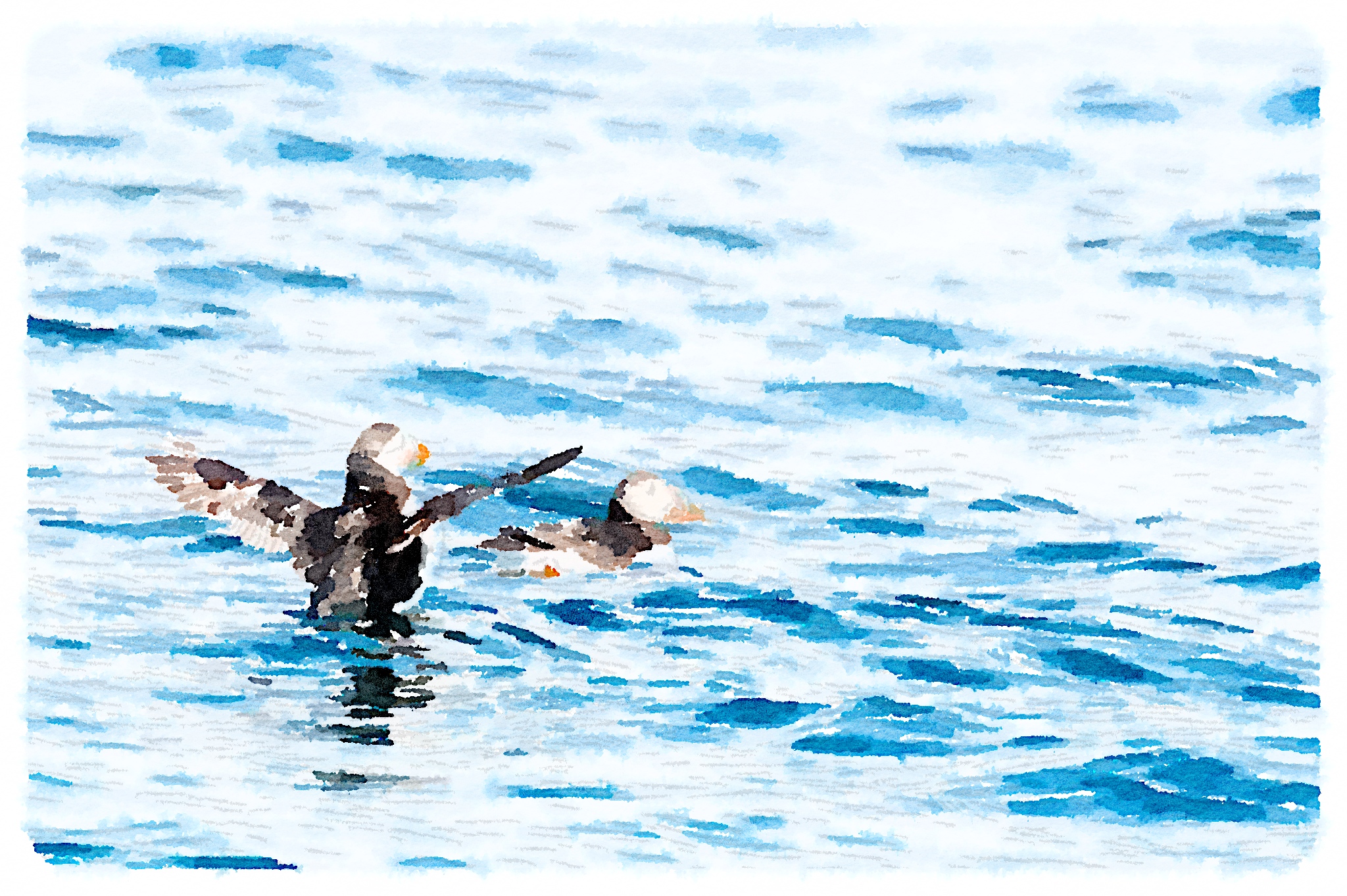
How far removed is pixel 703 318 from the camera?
204 cm

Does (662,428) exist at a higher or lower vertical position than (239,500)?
higher

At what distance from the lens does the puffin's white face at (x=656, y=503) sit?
199 cm

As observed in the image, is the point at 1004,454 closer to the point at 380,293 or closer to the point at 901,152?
the point at 901,152

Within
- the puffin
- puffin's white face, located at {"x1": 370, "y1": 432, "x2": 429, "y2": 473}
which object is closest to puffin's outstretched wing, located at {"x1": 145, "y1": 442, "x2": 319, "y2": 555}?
the puffin

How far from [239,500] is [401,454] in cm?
29

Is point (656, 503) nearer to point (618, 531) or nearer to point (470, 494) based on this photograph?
point (618, 531)

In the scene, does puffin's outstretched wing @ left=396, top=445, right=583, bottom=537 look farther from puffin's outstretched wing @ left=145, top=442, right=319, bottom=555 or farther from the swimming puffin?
puffin's outstretched wing @ left=145, top=442, right=319, bottom=555

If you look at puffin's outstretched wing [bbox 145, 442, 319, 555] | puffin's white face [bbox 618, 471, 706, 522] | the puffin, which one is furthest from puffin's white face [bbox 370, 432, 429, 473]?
puffin's white face [bbox 618, 471, 706, 522]

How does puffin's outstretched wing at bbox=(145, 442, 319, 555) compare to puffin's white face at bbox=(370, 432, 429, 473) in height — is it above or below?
below

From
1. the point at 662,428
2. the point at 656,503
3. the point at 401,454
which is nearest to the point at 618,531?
the point at 656,503

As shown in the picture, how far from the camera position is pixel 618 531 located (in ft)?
6.59

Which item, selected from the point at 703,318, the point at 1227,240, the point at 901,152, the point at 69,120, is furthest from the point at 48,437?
the point at 1227,240

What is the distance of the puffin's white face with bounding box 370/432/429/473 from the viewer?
6.54 feet

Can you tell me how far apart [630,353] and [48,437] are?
3.41 feet
